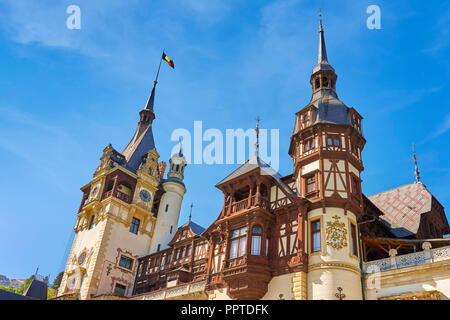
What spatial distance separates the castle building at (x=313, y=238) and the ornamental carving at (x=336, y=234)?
6 centimetres

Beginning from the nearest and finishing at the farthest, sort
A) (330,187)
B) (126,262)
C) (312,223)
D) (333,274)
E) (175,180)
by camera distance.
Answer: (333,274)
(312,223)
(330,187)
(126,262)
(175,180)

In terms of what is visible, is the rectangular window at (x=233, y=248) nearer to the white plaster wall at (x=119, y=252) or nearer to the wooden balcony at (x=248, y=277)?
the wooden balcony at (x=248, y=277)

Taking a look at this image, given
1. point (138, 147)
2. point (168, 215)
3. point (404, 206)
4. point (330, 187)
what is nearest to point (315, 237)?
point (330, 187)

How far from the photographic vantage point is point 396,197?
3538 centimetres

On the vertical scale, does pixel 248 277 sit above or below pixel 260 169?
below

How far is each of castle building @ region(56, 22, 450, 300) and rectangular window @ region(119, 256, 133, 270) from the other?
0.83 metres

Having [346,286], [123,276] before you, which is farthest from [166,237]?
[346,286]

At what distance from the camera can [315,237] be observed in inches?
1021

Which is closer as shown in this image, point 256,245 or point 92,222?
point 256,245

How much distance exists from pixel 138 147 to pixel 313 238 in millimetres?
33403

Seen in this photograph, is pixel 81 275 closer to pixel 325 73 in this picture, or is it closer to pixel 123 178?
pixel 123 178

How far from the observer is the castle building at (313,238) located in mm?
23828

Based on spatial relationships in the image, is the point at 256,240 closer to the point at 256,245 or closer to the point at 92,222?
the point at 256,245
